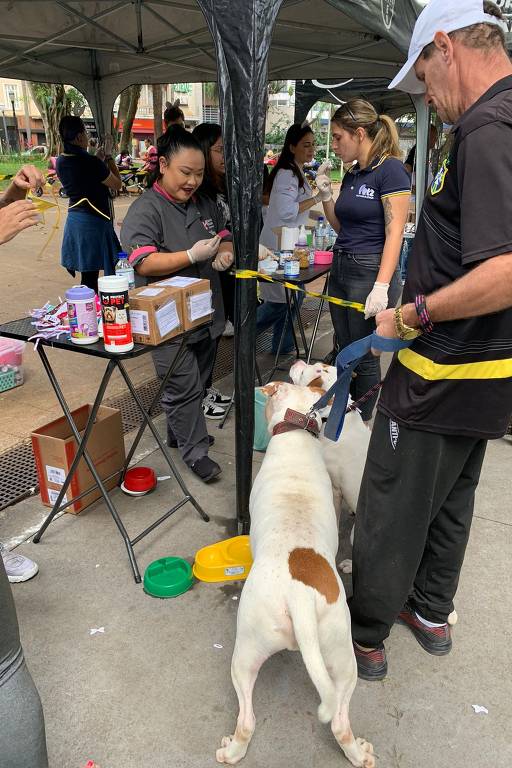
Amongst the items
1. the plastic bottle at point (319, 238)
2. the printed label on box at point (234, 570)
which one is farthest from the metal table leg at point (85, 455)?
the plastic bottle at point (319, 238)

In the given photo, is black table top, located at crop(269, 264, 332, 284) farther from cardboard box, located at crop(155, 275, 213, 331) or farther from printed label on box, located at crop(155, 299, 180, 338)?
printed label on box, located at crop(155, 299, 180, 338)

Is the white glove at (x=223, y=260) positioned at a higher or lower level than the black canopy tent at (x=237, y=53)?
lower

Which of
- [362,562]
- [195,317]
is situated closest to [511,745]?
[362,562]

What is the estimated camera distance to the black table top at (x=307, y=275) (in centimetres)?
422

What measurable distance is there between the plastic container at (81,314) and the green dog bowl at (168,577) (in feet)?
3.75

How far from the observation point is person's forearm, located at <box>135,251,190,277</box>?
305cm

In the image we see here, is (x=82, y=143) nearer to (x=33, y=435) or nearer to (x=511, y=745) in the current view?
(x=33, y=435)

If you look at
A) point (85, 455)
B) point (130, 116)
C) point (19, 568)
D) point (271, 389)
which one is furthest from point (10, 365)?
point (130, 116)

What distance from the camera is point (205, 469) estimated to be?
3.51 m

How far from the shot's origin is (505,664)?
229cm

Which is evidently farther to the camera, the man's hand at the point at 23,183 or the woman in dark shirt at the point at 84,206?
the woman in dark shirt at the point at 84,206

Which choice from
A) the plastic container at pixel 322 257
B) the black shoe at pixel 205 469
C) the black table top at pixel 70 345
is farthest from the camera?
the plastic container at pixel 322 257

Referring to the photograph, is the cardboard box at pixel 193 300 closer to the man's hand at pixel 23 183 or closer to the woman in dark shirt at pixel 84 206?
the man's hand at pixel 23 183

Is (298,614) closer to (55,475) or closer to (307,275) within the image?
(55,475)
